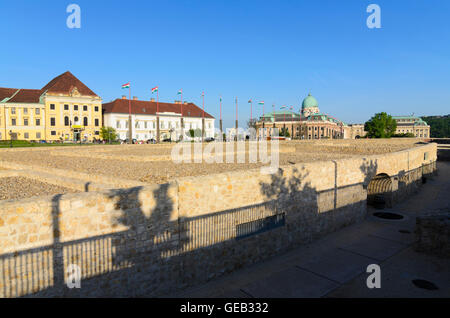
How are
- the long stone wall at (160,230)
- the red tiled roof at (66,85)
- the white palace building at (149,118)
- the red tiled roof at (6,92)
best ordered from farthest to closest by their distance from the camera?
the white palace building at (149,118), the red tiled roof at (66,85), the red tiled roof at (6,92), the long stone wall at (160,230)

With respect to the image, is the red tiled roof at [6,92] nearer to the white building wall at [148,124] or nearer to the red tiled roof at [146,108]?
the red tiled roof at [146,108]

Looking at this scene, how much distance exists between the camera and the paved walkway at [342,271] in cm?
750

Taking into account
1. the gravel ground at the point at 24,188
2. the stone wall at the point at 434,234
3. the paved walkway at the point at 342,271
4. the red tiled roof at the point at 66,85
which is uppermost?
the red tiled roof at the point at 66,85

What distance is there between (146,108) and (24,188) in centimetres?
6558

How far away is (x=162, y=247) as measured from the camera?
7219 mm

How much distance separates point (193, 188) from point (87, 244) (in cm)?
288

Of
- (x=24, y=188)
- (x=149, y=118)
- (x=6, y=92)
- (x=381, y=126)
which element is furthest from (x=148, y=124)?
(x=381, y=126)

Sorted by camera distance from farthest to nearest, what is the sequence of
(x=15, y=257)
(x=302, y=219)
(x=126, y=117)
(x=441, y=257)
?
(x=126, y=117), (x=302, y=219), (x=441, y=257), (x=15, y=257)

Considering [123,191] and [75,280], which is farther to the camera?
[123,191]

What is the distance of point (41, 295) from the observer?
18.4ft

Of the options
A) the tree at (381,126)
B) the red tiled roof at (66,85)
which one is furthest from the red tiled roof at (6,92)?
the tree at (381,126)

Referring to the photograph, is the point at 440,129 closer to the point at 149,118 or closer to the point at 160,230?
the point at 149,118
